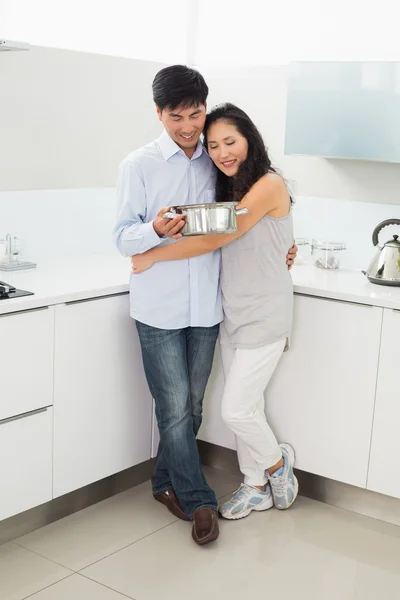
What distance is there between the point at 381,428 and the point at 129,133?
1669mm

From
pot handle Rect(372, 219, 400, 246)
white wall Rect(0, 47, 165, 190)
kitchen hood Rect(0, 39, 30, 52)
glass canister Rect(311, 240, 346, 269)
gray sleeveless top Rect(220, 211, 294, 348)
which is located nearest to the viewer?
kitchen hood Rect(0, 39, 30, 52)

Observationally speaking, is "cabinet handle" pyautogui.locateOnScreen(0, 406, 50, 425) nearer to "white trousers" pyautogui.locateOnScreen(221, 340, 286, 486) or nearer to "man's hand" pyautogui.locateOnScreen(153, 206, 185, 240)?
"white trousers" pyautogui.locateOnScreen(221, 340, 286, 486)

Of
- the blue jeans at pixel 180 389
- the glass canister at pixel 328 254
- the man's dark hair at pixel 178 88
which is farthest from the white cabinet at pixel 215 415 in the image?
the man's dark hair at pixel 178 88

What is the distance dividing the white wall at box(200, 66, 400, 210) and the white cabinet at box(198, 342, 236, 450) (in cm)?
91

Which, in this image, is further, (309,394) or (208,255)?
(309,394)

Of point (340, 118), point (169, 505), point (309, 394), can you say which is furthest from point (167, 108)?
point (169, 505)

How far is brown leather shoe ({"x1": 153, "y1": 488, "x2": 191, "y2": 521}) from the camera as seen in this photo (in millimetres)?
3205

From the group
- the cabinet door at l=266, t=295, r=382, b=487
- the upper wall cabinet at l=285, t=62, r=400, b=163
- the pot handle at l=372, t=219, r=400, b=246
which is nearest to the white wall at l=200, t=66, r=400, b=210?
the pot handle at l=372, t=219, r=400, b=246

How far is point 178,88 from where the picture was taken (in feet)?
8.82

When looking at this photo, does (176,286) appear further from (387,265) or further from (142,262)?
(387,265)

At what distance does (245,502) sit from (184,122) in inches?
58.9

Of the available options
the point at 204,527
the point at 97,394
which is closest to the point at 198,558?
the point at 204,527

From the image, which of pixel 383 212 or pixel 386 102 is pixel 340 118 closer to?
pixel 386 102

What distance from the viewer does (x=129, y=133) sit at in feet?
12.1
